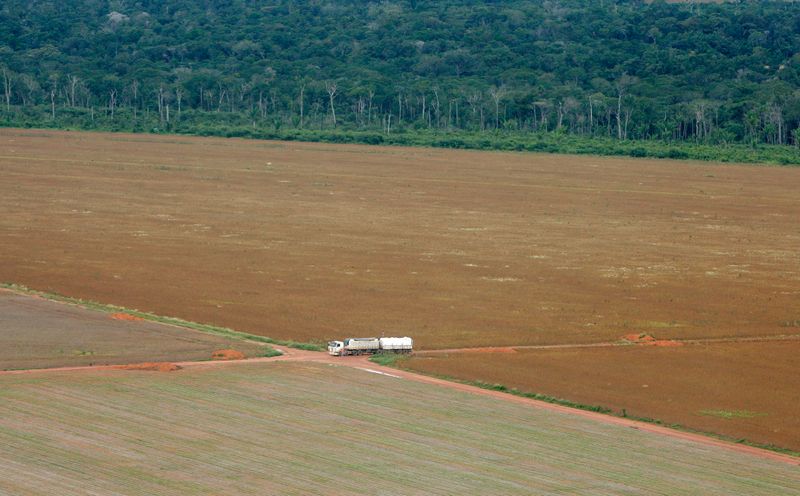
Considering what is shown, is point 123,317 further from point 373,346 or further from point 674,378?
point 674,378

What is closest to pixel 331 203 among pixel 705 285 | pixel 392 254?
pixel 392 254

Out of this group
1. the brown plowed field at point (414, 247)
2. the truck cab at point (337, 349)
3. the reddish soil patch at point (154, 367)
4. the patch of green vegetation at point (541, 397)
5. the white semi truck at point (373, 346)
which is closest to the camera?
the patch of green vegetation at point (541, 397)

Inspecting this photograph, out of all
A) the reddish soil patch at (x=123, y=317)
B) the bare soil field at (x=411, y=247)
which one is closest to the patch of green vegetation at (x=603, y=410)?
the bare soil field at (x=411, y=247)

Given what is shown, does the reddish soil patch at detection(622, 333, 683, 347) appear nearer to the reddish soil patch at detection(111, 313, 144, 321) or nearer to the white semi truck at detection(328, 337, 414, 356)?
the white semi truck at detection(328, 337, 414, 356)

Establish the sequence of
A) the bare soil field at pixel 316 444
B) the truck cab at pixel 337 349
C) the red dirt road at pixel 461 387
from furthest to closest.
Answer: the truck cab at pixel 337 349, the red dirt road at pixel 461 387, the bare soil field at pixel 316 444

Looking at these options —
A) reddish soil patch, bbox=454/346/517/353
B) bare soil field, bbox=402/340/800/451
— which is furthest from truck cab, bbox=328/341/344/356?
reddish soil patch, bbox=454/346/517/353

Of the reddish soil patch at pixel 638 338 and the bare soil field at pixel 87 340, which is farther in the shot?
the reddish soil patch at pixel 638 338

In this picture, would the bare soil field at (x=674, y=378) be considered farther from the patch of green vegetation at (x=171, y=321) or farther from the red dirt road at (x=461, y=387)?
the patch of green vegetation at (x=171, y=321)

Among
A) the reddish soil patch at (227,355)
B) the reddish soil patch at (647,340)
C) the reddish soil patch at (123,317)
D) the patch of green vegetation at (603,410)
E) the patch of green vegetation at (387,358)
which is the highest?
the reddish soil patch at (123,317)

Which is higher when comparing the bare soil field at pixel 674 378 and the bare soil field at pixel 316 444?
the bare soil field at pixel 316 444
